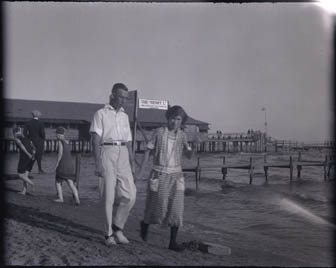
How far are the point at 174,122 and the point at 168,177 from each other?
67cm

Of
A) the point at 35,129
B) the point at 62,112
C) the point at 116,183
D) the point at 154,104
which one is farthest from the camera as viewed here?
the point at 62,112

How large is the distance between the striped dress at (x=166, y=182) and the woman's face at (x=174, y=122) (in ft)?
0.23

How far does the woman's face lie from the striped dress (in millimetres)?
71

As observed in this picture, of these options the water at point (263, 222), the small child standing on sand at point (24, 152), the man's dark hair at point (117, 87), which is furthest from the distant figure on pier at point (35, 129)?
the man's dark hair at point (117, 87)

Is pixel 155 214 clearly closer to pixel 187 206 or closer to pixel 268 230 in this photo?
pixel 268 230

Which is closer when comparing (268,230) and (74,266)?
(74,266)

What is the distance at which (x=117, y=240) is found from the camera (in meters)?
4.26

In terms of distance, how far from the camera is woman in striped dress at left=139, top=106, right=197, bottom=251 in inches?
165

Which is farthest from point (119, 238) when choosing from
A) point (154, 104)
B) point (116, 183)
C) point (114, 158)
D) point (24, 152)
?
Answer: point (24, 152)

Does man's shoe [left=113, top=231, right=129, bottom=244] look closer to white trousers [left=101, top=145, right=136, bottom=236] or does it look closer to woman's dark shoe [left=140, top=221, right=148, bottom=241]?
white trousers [left=101, top=145, right=136, bottom=236]

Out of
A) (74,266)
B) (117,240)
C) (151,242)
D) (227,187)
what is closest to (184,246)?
(151,242)

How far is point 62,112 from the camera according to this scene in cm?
4066

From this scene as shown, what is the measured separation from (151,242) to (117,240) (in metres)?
0.72

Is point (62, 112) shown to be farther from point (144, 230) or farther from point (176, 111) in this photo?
point (176, 111)
